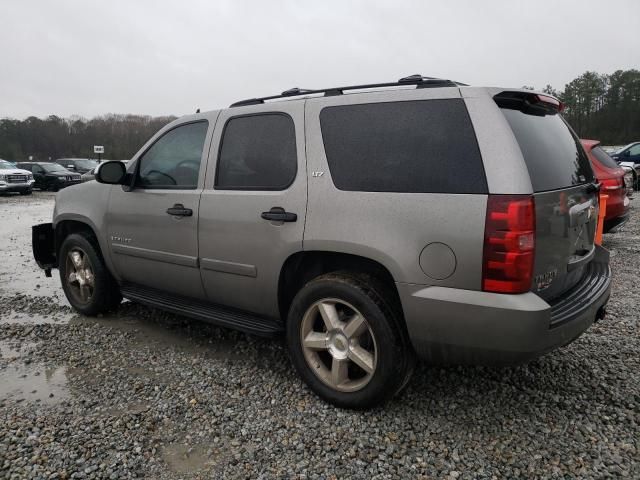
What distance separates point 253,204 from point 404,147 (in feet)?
3.47

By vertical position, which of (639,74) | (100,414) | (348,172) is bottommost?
(100,414)

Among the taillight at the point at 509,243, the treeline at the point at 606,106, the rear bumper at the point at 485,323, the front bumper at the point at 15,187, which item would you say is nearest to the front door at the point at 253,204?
the rear bumper at the point at 485,323

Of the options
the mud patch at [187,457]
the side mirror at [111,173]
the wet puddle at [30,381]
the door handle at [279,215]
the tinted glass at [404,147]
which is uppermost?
the tinted glass at [404,147]

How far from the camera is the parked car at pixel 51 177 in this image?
24.3 metres

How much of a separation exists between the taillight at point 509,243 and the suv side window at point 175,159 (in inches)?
85.9

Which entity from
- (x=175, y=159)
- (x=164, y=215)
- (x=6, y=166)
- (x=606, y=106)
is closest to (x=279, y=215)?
(x=164, y=215)

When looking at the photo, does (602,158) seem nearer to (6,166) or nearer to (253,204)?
(253,204)

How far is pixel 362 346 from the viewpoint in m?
2.82

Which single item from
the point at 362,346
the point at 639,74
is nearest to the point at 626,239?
the point at 362,346

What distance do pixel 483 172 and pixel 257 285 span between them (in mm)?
1589

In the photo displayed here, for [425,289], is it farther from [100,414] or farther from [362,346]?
[100,414]

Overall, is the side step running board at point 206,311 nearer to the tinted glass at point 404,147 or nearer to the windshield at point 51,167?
the tinted glass at point 404,147

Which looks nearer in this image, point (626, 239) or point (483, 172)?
point (483, 172)

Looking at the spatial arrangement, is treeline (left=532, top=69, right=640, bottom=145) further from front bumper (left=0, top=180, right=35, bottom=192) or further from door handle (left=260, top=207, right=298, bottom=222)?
door handle (left=260, top=207, right=298, bottom=222)
